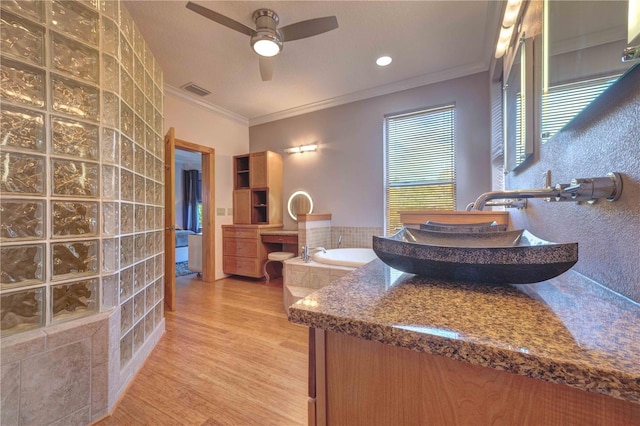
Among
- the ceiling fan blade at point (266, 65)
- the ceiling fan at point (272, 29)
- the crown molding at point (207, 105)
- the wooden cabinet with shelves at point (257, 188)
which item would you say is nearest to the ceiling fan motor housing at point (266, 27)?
the ceiling fan at point (272, 29)

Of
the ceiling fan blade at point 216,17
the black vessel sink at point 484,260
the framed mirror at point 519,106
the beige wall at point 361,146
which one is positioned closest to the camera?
the black vessel sink at point 484,260

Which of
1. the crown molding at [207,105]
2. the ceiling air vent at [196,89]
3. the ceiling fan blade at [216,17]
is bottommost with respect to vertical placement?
the ceiling fan blade at [216,17]

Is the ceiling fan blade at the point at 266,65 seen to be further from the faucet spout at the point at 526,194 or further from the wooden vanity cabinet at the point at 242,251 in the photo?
the faucet spout at the point at 526,194

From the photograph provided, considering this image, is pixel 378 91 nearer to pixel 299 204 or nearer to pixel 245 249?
pixel 299 204

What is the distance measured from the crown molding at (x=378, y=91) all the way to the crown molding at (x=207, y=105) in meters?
0.19

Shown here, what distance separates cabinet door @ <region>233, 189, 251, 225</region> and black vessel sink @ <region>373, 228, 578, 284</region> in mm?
3451

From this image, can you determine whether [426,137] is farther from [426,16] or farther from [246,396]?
[246,396]

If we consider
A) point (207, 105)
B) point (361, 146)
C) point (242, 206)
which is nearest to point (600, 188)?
point (361, 146)

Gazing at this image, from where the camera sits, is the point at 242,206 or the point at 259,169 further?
the point at 242,206

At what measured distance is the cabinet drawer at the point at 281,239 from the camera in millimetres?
3475

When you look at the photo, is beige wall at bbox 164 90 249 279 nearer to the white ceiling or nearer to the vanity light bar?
the white ceiling

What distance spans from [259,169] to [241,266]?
1490 mm

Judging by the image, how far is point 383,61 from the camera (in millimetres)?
2637

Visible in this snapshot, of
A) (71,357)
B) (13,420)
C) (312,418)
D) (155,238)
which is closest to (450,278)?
(312,418)
